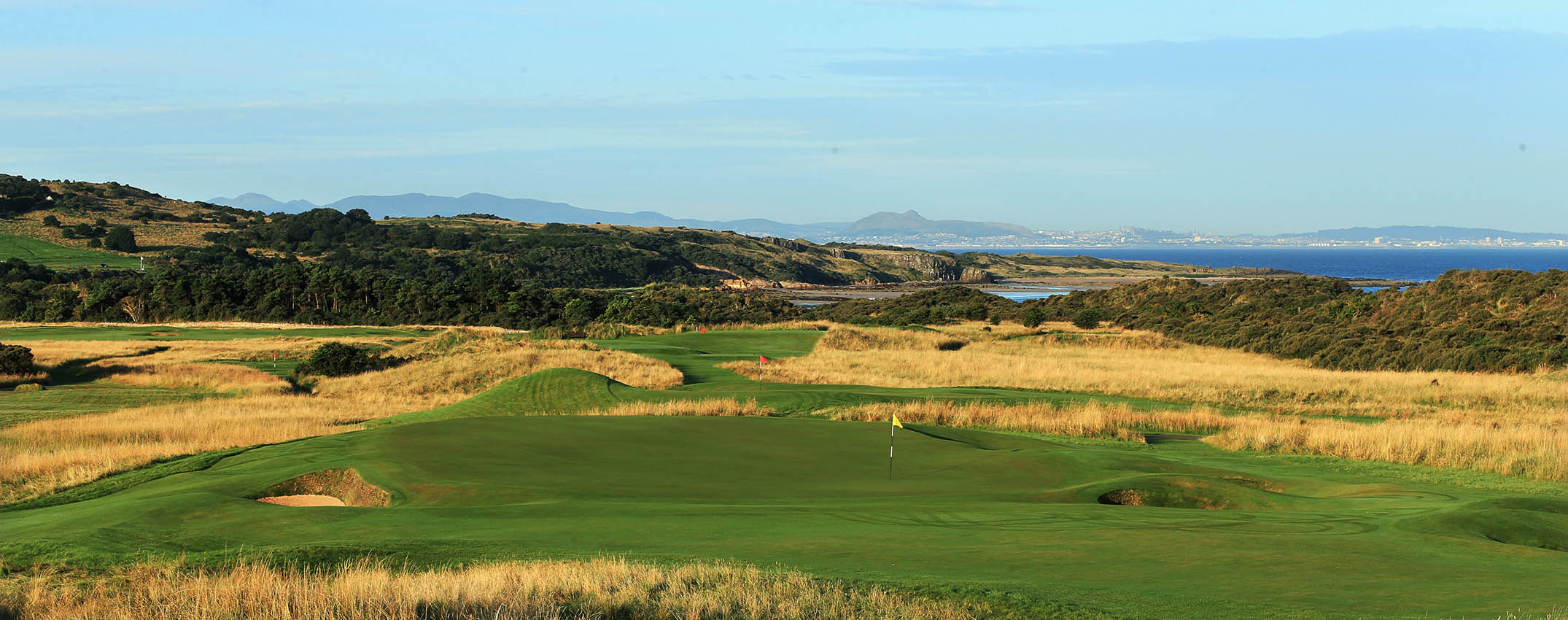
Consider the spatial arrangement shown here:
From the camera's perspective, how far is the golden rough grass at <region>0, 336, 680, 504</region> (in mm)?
12305

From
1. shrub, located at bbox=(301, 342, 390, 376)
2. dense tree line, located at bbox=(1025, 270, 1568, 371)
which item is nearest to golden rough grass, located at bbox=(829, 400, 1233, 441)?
dense tree line, located at bbox=(1025, 270, 1568, 371)

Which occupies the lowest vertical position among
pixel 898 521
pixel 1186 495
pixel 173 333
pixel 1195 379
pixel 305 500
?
pixel 173 333

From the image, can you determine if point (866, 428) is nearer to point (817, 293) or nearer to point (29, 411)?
point (29, 411)

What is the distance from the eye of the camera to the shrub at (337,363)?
29.2 m

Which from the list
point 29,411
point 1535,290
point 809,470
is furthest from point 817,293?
point 809,470

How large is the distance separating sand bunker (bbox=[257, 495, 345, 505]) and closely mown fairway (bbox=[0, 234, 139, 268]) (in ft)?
268

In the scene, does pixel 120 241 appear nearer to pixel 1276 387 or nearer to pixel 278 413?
pixel 278 413

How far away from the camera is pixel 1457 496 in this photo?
10086 mm

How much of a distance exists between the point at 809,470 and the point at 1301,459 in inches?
307

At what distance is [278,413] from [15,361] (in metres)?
12.8

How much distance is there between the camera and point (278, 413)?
1906 cm

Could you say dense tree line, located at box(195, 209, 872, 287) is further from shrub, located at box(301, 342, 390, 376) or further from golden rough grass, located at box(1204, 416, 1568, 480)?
golden rough grass, located at box(1204, 416, 1568, 480)

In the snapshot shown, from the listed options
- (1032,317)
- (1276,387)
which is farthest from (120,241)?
(1276,387)

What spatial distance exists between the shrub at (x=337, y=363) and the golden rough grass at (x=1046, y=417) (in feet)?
55.7
